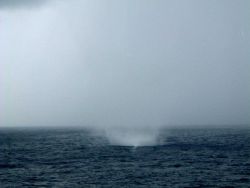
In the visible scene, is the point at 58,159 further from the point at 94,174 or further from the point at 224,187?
the point at 224,187

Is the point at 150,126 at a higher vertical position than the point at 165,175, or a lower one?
higher

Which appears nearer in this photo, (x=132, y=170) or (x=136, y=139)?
(x=132, y=170)

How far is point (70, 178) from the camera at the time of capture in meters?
65.1

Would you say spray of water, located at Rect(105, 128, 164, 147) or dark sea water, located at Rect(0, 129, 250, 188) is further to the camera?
spray of water, located at Rect(105, 128, 164, 147)

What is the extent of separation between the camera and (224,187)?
58.2 m

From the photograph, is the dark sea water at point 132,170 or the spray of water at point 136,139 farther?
the spray of water at point 136,139

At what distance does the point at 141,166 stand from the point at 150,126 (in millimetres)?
96899

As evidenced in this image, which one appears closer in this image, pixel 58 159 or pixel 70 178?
pixel 70 178

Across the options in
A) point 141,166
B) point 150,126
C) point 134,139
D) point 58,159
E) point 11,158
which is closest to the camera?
point 141,166

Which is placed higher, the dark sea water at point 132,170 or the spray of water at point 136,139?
the spray of water at point 136,139

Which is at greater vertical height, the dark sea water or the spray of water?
the spray of water

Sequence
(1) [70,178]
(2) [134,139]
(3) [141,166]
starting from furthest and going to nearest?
(2) [134,139] → (3) [141,166] → (1) [70,178]

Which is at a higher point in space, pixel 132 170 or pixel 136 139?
pixel 136 139

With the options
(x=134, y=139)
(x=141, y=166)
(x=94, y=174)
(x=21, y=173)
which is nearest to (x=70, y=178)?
(x=94, y=174)
